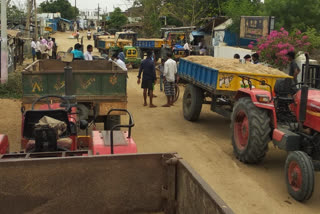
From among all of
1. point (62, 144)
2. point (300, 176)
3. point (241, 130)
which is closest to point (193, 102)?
point (241, 130)

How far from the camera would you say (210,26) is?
91.1 feet

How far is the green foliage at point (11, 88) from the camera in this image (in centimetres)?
1446

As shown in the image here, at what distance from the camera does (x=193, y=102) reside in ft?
34.9

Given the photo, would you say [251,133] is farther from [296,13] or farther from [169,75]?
[296,13]

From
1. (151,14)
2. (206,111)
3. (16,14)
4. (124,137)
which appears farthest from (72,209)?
(16,14)

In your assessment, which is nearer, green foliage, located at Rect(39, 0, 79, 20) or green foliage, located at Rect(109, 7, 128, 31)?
green foliage, located at Rect(109, 7, 128, 31)

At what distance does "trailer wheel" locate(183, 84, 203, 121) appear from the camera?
10609mm

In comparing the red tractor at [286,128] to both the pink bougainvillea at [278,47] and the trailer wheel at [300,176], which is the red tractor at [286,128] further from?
the pink bougainvillea at [278,47]

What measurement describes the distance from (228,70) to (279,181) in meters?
2.91

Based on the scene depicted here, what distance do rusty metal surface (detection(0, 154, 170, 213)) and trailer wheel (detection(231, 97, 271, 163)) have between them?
3.49 m

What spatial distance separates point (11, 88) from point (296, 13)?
1339 centimetres

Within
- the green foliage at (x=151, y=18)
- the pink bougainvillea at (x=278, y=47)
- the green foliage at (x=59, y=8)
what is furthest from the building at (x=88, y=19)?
the pink bougainvillea at (x=278, y=47)

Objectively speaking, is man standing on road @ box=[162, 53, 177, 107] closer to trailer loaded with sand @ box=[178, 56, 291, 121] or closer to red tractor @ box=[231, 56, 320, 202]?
trailer loaded with sand @ box=[178, 56, 291, 121]

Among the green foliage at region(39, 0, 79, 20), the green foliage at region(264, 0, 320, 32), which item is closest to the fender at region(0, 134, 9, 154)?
the green foliage at region(264, 0, 320, 32)
